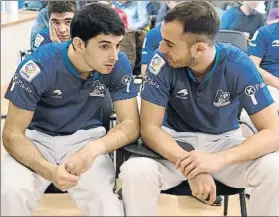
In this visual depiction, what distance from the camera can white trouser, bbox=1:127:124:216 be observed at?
1443mm

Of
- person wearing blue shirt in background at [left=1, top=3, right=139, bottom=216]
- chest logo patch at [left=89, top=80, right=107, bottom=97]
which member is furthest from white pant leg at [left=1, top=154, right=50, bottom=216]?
chest logo patch at [left=89, top=80, right=107, bottom=97]

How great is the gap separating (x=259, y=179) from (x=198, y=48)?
522 mm

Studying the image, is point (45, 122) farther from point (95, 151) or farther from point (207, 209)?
point (207, 209)

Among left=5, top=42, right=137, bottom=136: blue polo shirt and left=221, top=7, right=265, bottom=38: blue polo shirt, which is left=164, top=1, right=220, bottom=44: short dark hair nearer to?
left=5, top=42, right=137, bottom=136: blue polo shirt

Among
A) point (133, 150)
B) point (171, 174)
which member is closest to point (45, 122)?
point (133, 150)

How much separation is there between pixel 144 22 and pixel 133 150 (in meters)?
3.05

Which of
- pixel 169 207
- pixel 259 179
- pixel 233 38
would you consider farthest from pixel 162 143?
pixel 233 38

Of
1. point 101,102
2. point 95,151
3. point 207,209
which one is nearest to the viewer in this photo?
point 95,151

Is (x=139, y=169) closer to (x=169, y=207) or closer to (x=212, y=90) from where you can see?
(x=212, y=90)

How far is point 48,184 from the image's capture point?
161 centimetres

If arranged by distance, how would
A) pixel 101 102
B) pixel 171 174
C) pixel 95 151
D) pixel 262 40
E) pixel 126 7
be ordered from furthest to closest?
pixel 126 7 → pixel 262 40 → pixel 101 102 → pixel 171 174 → pixel 95 151

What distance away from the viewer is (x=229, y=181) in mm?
1676

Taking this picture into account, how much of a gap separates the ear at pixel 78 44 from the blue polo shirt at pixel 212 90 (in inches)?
11.2

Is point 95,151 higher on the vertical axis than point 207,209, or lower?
higher
